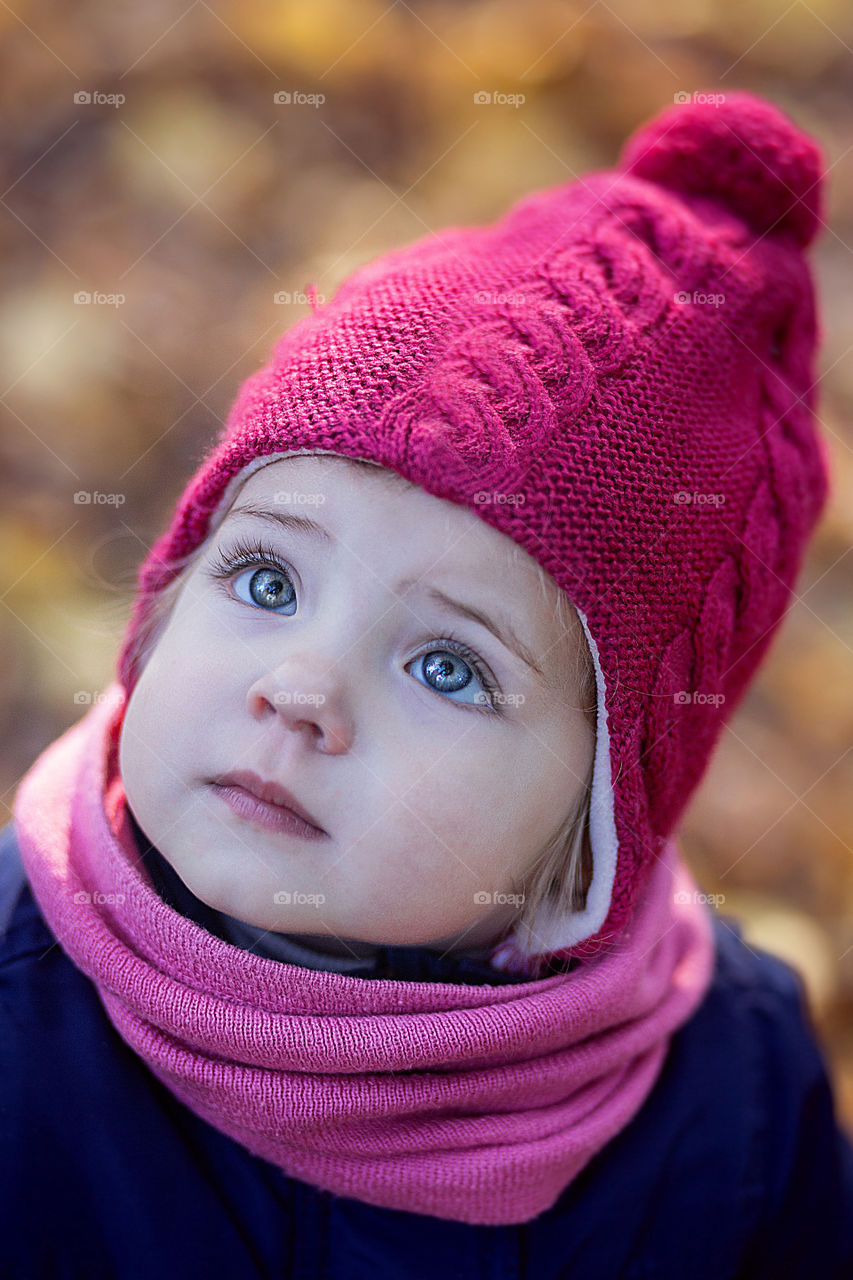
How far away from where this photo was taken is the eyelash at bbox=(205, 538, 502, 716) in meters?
1.01

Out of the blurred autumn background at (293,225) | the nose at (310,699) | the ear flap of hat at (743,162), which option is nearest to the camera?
the nose at (310,699)

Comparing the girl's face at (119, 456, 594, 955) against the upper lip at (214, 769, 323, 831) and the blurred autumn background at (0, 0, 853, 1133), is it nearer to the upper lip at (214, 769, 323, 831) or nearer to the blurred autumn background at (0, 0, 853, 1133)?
the upper lip at (214, 769, 323, 831)

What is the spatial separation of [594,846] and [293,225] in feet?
5.45

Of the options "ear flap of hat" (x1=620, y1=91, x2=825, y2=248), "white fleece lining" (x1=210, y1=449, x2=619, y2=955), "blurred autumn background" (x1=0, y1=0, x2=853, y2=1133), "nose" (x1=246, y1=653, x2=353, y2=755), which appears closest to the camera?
"nose" (x1=246, y1=653, x2=353, y2=755)

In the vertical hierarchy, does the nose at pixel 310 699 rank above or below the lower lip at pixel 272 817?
above

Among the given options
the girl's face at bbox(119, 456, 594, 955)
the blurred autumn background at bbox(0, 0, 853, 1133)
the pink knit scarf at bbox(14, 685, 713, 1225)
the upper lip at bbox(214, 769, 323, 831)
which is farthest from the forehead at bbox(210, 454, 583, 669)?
the blurred autumn background at bbox(0, 0, 853, 1133)

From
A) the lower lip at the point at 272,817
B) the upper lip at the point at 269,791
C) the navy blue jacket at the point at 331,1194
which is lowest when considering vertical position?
the navy blue jacket at the point at 331,1194

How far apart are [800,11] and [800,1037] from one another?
2407 millimetres

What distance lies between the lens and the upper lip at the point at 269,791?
0.96 m

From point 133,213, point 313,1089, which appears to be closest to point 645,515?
point 313,1089

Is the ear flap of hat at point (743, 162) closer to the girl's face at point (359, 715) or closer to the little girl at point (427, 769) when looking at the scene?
the little girl at point (427, 769)

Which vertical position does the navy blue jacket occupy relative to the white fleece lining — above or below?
below

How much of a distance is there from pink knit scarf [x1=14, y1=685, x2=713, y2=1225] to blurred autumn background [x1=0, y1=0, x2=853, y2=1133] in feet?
2.52

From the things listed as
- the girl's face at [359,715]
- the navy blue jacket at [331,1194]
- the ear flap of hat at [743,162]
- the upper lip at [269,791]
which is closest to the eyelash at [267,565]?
the girl's face at [359,715]
